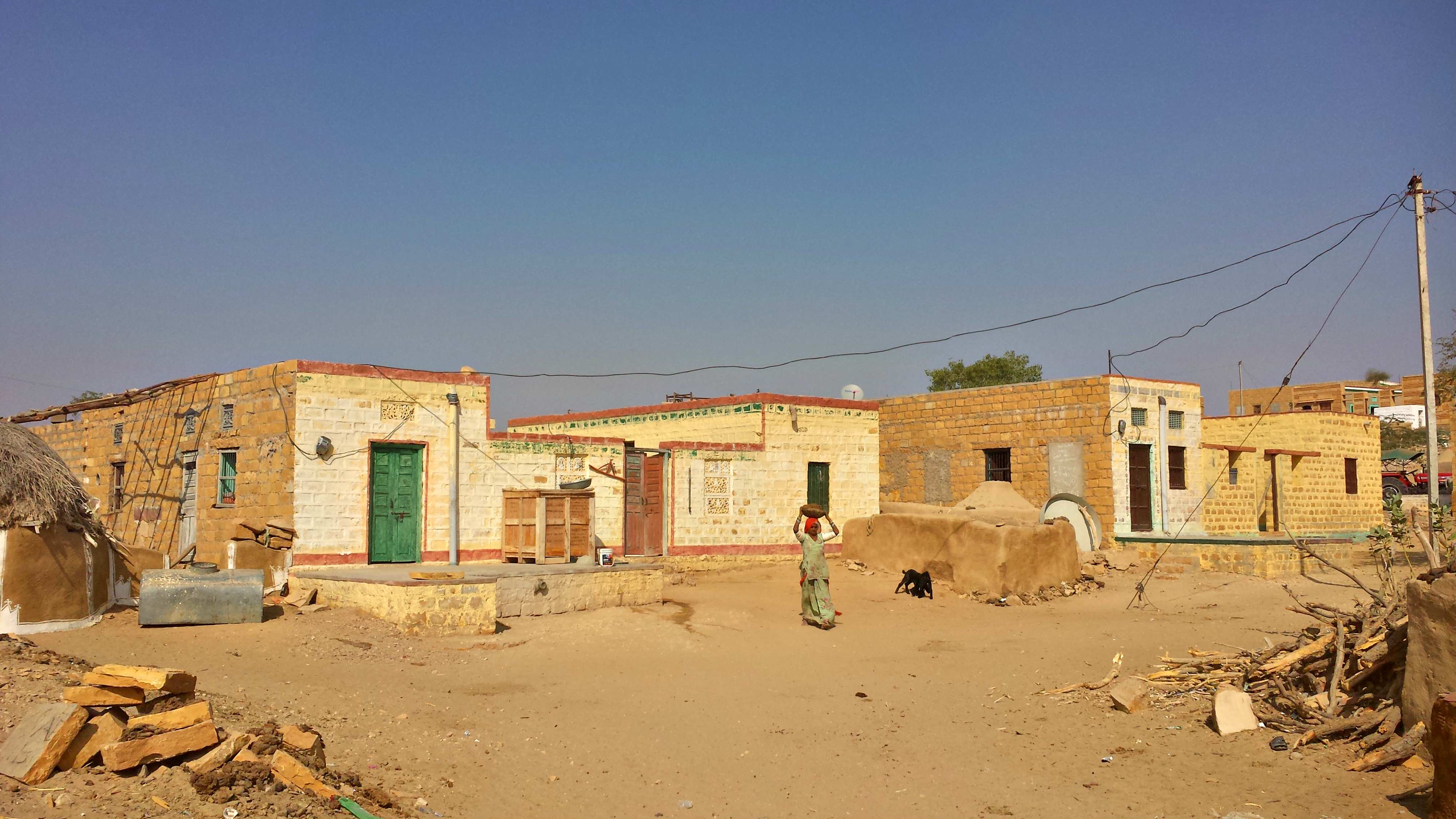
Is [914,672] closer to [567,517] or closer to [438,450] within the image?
[567,517]

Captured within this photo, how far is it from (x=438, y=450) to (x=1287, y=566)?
15.2m

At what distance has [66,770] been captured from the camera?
5262 millimetres

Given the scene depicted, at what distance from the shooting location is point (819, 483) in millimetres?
20859

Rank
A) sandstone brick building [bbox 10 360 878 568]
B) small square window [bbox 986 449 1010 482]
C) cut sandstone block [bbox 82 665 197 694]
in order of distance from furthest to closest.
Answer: small square window [bbox 986 449 1010 482] → sandstone brick building [bbox 10 360 878 568] → cut sandstone block [bbox 82 665 197 694]

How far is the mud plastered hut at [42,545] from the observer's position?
32.7 feet

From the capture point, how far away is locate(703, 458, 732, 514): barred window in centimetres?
1931

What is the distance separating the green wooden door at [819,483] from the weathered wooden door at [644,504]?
11.6 feet

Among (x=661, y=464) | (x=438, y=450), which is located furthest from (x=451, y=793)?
(x=661, y=464)

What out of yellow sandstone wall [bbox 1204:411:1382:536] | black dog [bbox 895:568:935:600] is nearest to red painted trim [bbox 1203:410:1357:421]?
yellow sandstone wall [bbox 1204:411:1382:536]

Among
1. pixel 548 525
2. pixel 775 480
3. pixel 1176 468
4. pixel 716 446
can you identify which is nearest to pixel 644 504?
pixel 716 446

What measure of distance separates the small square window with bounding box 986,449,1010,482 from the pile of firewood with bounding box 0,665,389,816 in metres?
18.6

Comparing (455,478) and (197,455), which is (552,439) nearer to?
(455,478)

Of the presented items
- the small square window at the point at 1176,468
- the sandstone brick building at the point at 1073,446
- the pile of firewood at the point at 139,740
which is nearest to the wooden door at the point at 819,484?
the sandstone brick building at the point at 1073,446

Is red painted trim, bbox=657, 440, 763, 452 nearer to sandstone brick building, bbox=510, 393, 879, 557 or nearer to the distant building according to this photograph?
sandstone brick building, bbox=510, 393, 879, 557
